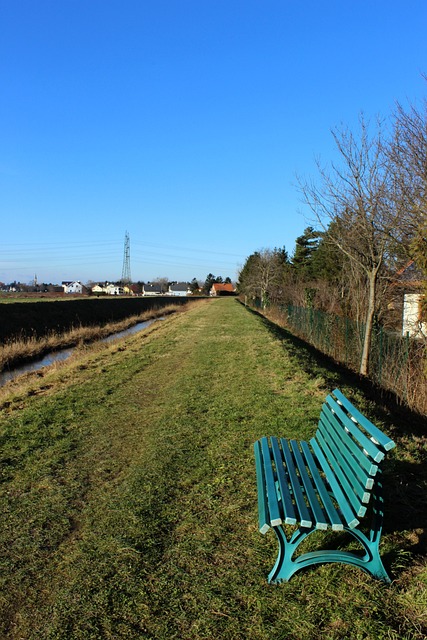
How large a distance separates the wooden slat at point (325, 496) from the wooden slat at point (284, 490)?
0.21 metres

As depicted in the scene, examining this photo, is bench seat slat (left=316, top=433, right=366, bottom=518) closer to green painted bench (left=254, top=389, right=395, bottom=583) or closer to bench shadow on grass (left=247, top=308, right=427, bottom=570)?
green painted bench (left=254, top=389, right=395, bottom=583)

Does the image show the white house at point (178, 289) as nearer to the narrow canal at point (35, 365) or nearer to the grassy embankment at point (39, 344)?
the grassy embankment at point (39, 344)

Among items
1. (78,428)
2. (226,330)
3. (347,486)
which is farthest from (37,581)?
(226,330)

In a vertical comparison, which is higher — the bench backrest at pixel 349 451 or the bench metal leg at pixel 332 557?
the bench backrest at pixel 349 451

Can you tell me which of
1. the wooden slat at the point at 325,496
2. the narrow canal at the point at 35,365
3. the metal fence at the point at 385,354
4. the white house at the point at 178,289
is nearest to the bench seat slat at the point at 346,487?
the wooden slat at the point at 325,496

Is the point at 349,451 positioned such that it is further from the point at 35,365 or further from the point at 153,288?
the point at 153,288

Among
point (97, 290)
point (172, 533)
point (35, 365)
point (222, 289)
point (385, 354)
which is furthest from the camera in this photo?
point (222, 289)

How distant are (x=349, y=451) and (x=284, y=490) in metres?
0.55

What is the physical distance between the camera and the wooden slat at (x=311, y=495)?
2.60 meters

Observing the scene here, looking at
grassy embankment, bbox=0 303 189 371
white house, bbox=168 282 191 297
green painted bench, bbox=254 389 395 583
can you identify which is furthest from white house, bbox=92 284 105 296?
green painted bench, bbox=254 389 395 583

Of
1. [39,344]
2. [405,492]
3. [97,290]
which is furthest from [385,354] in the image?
[97,290]

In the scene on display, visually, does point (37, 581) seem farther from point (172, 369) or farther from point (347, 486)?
point (172, 369)

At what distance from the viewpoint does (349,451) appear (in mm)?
3180

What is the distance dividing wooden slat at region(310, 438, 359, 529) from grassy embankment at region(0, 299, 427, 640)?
45 centimetres
